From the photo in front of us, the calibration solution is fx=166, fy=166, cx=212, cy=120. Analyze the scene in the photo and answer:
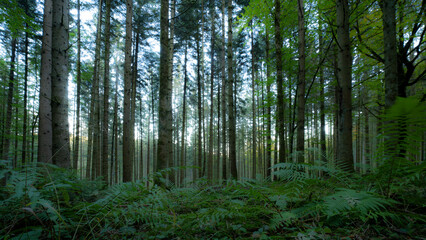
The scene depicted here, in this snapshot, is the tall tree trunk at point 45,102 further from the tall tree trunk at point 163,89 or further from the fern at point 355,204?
the fern at point 355,204

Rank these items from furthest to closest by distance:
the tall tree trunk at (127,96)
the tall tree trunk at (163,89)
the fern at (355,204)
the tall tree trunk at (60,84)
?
the tall tree trunk at (127,96) < the tall tree trunk at (163,89) < the tall tree trunk at (60,84) < the fern at (355,204)

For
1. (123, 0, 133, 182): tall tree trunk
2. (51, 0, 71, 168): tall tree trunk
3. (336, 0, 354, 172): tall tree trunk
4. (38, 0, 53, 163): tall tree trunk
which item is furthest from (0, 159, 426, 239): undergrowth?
(123, 0, 133, 182): tall tree trunk

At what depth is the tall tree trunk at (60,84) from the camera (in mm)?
3496

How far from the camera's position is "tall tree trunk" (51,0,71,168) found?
3.50 m

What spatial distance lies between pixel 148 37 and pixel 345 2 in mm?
14099

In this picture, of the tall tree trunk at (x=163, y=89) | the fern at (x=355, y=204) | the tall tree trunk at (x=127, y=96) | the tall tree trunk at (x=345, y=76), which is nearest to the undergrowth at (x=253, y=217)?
the fern at (x=355, y=204)

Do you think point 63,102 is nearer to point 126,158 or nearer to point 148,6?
point 126,158

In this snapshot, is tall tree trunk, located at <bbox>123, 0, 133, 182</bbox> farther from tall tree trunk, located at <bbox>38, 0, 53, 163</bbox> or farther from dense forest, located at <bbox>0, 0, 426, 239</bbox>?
tall tree trunk, located at <bbox>38, 0, 53, 163</bbox>

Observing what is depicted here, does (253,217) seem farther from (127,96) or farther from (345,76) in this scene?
(127,96)

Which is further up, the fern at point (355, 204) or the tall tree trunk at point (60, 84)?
the tall tree trunk at point (60, 84)

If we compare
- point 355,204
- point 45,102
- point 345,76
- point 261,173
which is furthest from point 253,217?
point 45,102

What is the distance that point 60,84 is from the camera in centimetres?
359

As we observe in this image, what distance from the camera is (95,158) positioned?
35.8ft

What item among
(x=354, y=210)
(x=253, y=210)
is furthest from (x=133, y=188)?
(x=354, y=210)
